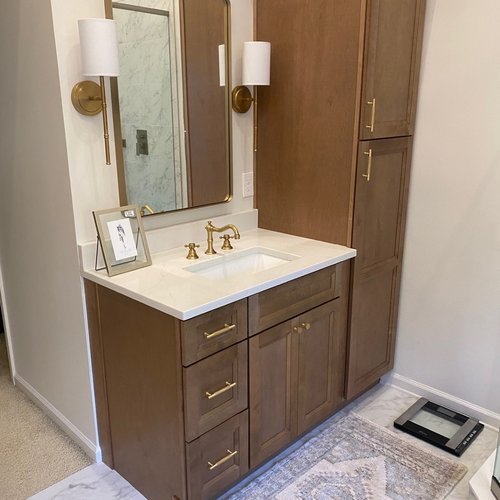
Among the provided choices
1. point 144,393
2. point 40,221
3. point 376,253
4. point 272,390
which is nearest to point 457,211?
point 376,253

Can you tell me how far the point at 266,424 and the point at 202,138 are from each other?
121cm

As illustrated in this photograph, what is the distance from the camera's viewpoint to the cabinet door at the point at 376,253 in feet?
7.02

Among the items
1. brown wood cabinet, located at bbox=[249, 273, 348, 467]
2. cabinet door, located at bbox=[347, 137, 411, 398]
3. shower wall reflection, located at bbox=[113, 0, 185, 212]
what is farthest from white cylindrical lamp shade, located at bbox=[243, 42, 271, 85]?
brown wood cabinet, located at bbox=[249, 273, 348, 467]

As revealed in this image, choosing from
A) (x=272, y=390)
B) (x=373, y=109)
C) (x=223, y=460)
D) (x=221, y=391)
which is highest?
(x=373, y=109)

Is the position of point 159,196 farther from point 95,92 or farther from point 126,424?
point 126,424

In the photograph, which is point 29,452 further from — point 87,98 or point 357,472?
point 87,98

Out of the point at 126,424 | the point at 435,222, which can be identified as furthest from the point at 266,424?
the point at 435,222

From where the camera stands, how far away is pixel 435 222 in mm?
2338

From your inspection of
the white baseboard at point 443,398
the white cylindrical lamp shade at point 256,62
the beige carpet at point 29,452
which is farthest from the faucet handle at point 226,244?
the white baseboard at point 443,398

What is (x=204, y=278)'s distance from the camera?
5.90ft

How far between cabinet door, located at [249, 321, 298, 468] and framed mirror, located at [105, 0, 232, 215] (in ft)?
2.35

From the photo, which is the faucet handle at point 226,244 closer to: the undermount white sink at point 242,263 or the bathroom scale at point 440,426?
the undermount white sink at point 242,263

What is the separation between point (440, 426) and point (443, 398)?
179mm

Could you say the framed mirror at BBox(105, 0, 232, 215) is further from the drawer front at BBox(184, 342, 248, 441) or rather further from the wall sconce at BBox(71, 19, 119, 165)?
the drawer front at BBox(184, 342, 248, 441)
